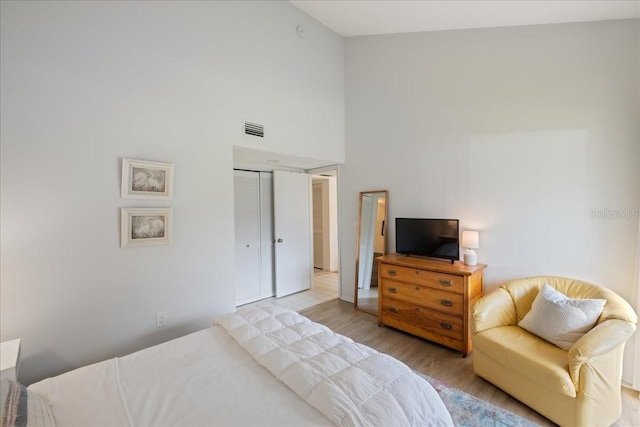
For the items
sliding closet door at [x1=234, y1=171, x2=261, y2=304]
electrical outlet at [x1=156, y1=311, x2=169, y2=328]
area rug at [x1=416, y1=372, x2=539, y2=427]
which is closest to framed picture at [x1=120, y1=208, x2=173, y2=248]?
electrical outlet at [x1=156, y1=311, x2=169, y2=328]

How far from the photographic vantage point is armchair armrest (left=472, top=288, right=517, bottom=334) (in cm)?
224

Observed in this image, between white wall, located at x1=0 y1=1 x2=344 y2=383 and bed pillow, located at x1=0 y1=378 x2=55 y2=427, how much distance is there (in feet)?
3.45

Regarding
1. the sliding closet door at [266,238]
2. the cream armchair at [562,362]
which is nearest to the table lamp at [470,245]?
the cream armchair at [562,362]

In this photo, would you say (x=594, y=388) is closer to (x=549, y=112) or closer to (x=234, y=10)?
(x=549, y=112)

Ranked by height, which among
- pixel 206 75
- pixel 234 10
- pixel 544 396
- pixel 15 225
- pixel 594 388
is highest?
pixel 234 10

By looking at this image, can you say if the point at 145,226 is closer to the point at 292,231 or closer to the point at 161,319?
the point at 161,319

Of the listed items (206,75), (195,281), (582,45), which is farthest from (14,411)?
(582,45)

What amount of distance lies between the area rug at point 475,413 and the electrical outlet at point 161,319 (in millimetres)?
2288

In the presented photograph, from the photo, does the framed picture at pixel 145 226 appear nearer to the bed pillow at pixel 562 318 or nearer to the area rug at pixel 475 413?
the area rug at pixel 475 413

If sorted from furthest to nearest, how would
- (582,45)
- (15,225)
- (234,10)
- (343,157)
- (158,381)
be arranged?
(343,157)
(234,10)
(582,45)
(15,225)
(158,381)

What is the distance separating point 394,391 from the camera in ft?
4.09

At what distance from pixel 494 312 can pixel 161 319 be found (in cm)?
277

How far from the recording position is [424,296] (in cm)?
291

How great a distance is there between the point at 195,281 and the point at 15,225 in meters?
1.25
